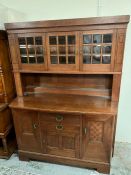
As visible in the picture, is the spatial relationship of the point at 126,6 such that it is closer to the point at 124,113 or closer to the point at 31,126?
the point at 124,113

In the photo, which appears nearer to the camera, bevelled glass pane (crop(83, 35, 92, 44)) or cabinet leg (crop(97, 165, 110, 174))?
bevelled glass pane (crop(83, 35, 92, 44))

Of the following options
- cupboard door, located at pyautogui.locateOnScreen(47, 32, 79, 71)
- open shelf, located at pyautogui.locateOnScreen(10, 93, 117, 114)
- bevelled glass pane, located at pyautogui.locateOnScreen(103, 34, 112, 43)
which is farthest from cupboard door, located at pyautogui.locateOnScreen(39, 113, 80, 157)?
bevelled glass pane, located at pyautogui.locateOnScreen(103, 34, 112, 43)

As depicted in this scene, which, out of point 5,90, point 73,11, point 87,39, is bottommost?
point 5,90

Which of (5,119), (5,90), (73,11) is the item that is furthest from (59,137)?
(73,11)

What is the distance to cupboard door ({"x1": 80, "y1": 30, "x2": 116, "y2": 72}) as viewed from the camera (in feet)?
5.01

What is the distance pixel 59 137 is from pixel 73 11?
4.67 feet

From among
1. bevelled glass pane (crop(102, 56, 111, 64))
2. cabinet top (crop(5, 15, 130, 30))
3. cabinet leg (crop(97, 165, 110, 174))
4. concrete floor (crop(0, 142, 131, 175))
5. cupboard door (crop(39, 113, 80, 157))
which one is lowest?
concrete floor (crop(0, 142, 131, 175))

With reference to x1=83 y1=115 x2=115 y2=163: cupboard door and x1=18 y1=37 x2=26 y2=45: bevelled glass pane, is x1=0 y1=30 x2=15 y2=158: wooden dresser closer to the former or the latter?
x1=18 y1=37 x2=26 y2=45: bevelled glass pane

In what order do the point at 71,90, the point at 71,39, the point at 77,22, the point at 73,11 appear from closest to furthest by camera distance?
the point at 77,22 → the point at 71,39 → the point at 73,11 → the point at 71,90

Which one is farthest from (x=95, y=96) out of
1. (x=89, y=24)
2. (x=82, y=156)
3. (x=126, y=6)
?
(x=126, y=6)

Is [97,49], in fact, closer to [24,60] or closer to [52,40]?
[52,40]

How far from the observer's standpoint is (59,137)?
5.74ft

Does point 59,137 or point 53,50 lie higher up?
point 53,50

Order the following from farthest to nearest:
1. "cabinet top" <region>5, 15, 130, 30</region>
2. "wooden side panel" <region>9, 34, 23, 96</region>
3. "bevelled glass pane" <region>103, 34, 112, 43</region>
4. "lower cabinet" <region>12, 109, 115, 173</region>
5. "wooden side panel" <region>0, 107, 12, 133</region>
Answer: "wooden side panel" <region>0, 107, 12, 133</region>, "wooden side panel" <region>9, 34, 23, 96</region>, "lower cabinet" <region>12, 109, 115, 173</region>, "bevelled glass pane" <region>103, 34, 112, 43</region>, "cabinet top" <region>5, 15, 130, 30</region>
